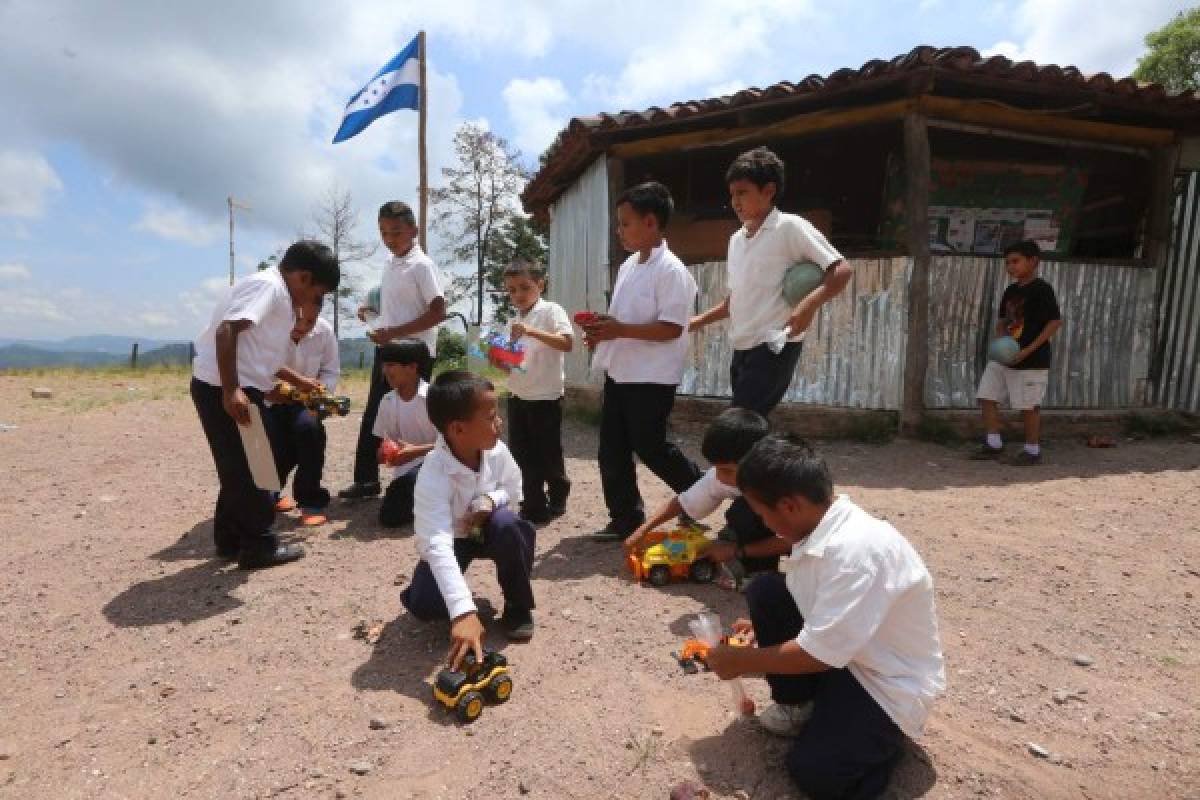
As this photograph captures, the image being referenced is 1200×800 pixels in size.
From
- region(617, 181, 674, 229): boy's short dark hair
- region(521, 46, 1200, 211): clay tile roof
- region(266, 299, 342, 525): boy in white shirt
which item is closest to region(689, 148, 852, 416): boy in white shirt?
region(617, 181, 674, 229): boy's short dark hair

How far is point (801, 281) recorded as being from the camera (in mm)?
2994

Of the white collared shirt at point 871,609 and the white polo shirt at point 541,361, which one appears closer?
the white collared shirt at point 871,609

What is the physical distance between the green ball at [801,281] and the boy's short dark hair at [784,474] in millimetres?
1385

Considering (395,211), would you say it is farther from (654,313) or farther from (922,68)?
(922,68)

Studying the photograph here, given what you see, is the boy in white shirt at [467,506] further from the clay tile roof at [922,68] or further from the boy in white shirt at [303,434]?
the clay tile roof at [922,68]

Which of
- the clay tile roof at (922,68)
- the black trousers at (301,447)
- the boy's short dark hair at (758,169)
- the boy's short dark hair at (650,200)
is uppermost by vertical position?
the clay tile roof at (922,68)

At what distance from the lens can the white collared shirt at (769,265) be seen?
119 inches

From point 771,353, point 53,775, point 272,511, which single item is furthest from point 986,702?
point 272,511

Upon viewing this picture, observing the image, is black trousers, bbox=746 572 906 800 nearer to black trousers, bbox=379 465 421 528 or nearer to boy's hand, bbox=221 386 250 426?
boy's hand, bbox=221 386 250 426

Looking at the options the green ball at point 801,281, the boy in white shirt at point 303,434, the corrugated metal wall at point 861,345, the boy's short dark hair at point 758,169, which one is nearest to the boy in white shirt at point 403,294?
the boy in white shirt at point 303,434

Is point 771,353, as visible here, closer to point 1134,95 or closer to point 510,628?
point 510,628

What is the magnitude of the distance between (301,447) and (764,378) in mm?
2817

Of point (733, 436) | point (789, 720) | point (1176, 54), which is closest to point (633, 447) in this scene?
point (733, 436)

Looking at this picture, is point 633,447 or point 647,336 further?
point 633,447
